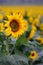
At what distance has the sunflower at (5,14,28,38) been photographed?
2461 millimetres

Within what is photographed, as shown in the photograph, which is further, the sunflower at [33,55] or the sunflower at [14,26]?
the sunflower at [33,55]

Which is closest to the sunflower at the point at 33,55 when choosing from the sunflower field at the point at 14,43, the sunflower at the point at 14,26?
the sunflower field at the point at 14,43

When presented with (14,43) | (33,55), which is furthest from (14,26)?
(33,55)

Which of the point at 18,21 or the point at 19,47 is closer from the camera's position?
the point at 18,21

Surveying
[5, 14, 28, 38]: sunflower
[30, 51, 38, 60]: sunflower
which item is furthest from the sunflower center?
[30, 51, 38, 60]: sunflower

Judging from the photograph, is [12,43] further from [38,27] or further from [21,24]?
[38,27]

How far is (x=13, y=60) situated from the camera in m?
2.58

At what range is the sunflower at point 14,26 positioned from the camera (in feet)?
8.07

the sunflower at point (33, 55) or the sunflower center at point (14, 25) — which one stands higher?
the sunflower center at point (14, 25)

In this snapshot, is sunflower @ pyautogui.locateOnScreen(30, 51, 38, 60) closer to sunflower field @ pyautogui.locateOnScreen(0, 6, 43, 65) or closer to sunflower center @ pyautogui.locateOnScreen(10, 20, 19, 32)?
sunflower field @ pyautogui.locateOnScreen(0, 6, 43, 65)

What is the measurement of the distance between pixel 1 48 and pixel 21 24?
10.3 inches

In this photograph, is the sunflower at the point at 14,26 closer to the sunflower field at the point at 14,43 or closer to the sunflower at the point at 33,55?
the sunflower field at the point at 14,43
